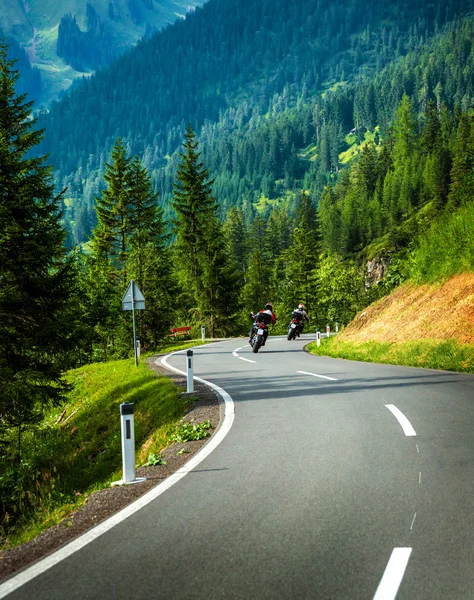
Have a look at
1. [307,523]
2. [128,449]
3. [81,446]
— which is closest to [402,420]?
[128,449]

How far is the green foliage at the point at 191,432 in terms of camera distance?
853 centimetres

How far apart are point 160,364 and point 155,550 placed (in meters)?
18.1

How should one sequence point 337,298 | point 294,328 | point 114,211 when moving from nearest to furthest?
point 294,328 < point 114,211 < point 337,298

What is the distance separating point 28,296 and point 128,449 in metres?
11.2

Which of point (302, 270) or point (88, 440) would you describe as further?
point (302, 270)

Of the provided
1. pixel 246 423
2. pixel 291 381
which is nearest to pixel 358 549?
pixel 246 423

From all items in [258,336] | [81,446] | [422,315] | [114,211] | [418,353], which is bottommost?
[81,446]

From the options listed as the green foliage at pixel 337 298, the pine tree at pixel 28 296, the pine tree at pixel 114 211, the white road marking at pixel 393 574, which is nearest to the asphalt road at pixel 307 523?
the white road marking at pixel 393 574

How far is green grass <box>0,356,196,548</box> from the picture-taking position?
8.03 meters

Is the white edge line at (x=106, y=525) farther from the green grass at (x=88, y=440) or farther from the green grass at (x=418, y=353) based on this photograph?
the green grass at (x=418, y=353)

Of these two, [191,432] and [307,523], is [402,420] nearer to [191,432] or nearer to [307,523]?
[191,432]

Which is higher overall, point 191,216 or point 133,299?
point 191,216

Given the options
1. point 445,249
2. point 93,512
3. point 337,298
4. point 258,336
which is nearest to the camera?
point 93,512

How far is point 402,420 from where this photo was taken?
8508 millimetres
